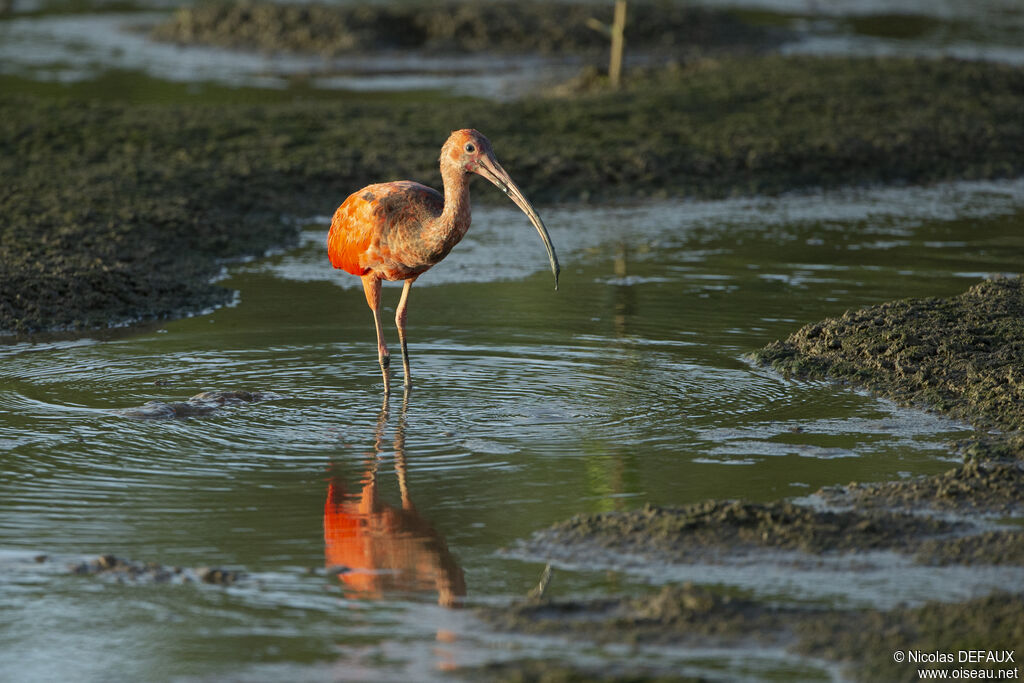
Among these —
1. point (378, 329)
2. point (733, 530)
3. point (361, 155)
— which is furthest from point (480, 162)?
point (361, 155)

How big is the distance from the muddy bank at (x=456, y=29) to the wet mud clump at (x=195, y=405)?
17.1 meters

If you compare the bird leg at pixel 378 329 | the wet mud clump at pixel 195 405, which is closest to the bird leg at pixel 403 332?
the bird leg at pixel 378 329

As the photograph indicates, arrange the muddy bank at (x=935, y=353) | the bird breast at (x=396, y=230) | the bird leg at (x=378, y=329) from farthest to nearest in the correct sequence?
the bird leg at (x=378, y=329)
the bird breast at (x=396, y=230)
the muddy bank at (x=935, y=353)

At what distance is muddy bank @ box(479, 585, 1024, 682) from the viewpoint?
183 inches

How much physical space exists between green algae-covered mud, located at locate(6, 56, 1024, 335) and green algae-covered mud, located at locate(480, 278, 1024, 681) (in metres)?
5.32

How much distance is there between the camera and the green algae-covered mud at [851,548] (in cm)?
482

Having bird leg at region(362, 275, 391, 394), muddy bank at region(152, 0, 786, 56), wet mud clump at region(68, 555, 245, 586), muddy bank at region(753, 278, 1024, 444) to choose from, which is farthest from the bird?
muddy bank at region(152, 0, 786, 56)

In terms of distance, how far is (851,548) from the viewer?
565 cm

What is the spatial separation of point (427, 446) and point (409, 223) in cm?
155

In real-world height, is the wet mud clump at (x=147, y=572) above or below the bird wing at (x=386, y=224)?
below

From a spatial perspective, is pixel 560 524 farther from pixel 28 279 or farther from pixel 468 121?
pixel 468 121

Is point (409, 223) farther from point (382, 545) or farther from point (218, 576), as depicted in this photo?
point (218, 576)

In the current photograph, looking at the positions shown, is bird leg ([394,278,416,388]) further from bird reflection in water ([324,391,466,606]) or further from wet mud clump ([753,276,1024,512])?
wet mud clump ([753,276,1024,512])

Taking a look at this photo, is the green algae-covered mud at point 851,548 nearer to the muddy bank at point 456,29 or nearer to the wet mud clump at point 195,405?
the wet mud clump at point 195,405
